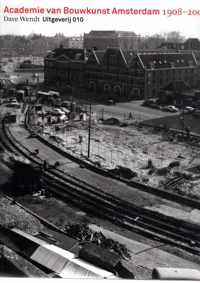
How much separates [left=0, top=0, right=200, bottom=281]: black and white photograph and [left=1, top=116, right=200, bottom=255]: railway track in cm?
3

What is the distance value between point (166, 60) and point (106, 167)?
18.6 metres

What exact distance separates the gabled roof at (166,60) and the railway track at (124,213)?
1824cm

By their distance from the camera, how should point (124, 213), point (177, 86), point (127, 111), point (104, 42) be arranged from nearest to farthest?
point (124, 213), point (127, 111), point (177, 86), point (104, 42)

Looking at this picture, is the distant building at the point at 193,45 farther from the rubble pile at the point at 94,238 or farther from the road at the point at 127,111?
the rubble pile at the point at 94,238

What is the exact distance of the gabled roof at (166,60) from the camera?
1299 inches

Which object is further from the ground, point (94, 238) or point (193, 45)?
point (193, 45)

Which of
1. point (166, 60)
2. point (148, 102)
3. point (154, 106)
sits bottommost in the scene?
point (154, 106)

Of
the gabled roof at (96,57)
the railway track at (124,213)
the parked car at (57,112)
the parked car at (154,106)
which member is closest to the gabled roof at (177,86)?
the parked car at (154,106)

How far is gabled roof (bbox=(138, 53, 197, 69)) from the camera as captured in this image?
33000 millimetres

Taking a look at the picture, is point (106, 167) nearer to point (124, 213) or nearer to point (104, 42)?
point (124, 213)

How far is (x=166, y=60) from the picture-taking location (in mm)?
33938

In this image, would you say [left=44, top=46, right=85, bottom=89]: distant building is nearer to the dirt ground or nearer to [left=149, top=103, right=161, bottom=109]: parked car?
[left=149, top=103, right=161, bottom=109]: parked car

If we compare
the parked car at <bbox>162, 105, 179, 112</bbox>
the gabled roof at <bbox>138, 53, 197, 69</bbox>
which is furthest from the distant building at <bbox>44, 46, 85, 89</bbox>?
the parked car at <bbox>162, 105, 179, 112</bbox>

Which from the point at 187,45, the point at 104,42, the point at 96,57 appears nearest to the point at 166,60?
the point at 187,45
